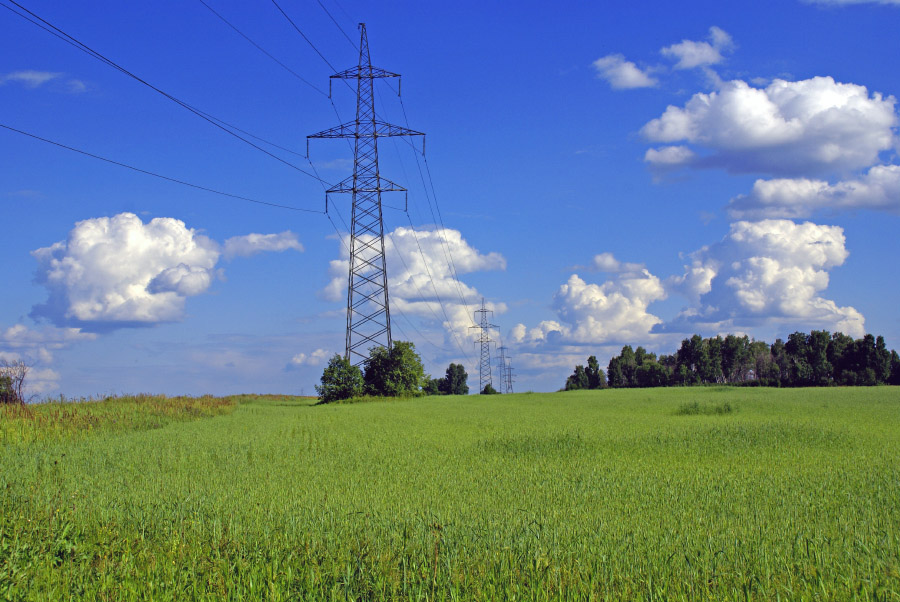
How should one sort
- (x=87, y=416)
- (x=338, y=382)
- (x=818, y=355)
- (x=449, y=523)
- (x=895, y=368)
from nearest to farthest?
1. (x=449, y=523)
2. (x=87, y=416)
3. (x=338, y=382)
4. (x=895, y=368)
5. (x=818, y=355)

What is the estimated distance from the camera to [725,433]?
758 inches

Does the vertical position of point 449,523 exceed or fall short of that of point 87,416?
it falls short

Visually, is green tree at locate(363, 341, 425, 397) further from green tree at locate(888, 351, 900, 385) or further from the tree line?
green tree at locate(888, 351, 900, 385)

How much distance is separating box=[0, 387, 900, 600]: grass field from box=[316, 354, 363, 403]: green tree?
35945mm

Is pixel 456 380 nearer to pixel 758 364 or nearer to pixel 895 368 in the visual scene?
pixel 758 364

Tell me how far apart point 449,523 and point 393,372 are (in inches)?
1883

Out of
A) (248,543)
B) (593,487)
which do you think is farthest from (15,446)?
(593,487)

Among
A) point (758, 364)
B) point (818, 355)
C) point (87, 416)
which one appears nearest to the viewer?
point (87, 416)

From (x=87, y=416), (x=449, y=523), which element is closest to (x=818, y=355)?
(x=87, y=416)

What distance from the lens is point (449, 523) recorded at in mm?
7027

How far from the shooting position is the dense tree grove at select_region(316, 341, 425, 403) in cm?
→ 5212

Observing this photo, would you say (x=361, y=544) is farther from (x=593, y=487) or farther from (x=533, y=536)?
(x=593, y=487)

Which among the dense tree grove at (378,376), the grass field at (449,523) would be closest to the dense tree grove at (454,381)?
the dense tree grove at (378,376)

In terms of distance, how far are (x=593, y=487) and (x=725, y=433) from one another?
1095 cm
